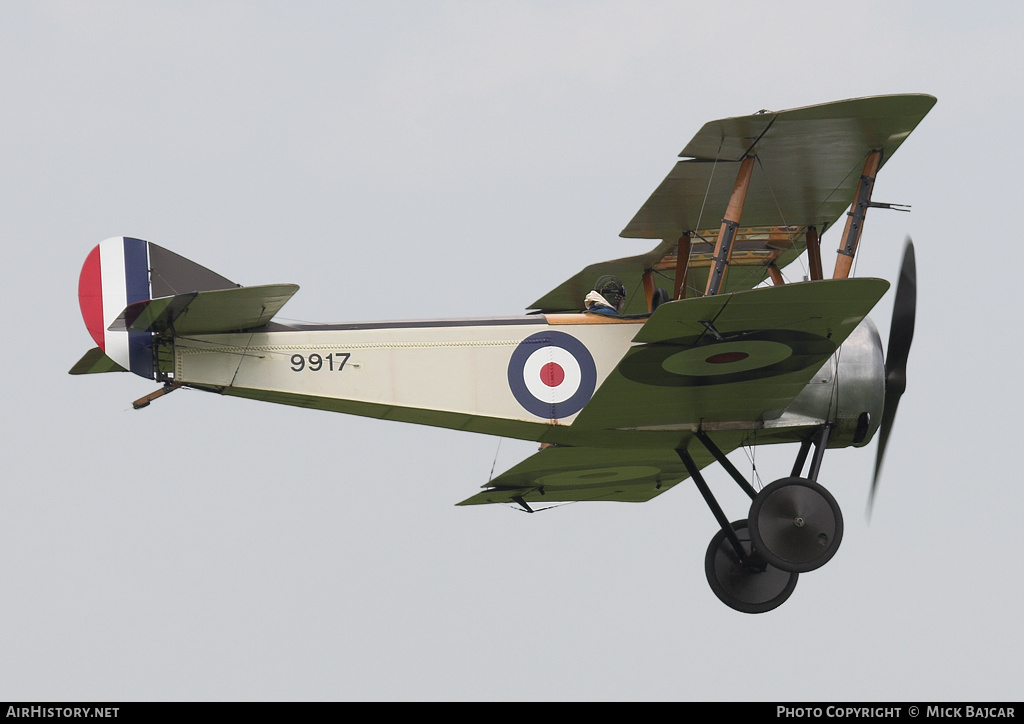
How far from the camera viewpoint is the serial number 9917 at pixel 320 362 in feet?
32.3

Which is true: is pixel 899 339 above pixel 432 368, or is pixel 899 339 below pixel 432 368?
below

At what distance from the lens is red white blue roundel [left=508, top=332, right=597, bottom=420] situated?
32.9 ft

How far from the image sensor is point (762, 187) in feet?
35.8

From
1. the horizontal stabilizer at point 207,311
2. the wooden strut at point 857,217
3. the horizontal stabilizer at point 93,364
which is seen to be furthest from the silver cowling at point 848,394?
the horizontal stabilizer at point 93,364

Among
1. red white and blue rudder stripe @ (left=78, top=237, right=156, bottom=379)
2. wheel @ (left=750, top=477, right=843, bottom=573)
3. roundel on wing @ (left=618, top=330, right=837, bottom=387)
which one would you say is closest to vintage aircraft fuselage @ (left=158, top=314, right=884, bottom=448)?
red white and blue rudder stripe @ (left=78, top=237, right=156, bottom=379)

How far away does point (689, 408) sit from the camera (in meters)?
10.3

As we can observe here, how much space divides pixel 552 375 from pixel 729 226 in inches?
65.3

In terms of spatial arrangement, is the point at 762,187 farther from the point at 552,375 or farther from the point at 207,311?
the point at 207,311

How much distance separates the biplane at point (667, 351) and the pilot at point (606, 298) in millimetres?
59

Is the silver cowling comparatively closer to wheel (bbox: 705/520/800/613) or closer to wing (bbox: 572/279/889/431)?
wing (bbox: 572/279/889/431)

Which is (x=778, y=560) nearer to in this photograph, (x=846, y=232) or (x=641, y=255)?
(x=846, y=232)

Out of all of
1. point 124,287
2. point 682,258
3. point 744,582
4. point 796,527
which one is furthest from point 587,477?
point 124,287

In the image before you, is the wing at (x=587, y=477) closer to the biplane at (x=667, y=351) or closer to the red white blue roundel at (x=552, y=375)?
the biplane at (x=667, y=351)

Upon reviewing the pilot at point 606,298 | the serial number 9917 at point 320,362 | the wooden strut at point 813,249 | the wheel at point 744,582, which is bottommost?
the wheel at point 744,582
